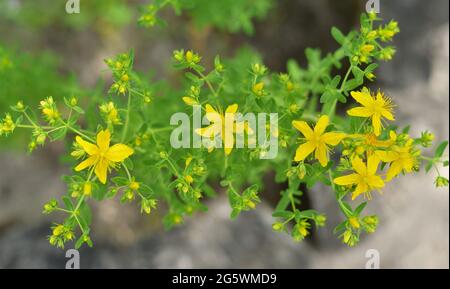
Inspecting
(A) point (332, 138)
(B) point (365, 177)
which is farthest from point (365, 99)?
(B) point (365, 177)

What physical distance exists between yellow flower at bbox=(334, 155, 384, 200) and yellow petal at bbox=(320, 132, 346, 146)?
4.4 inches

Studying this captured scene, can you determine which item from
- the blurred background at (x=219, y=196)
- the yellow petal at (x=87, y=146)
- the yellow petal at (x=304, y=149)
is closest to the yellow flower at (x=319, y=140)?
the yellow petal at (x=304, y=149)

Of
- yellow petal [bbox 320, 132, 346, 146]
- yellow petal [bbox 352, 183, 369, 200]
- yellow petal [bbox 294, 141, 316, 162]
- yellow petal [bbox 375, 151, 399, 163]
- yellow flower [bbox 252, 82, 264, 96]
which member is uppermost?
yellow flower [bbox 252, 82, 264, 96]

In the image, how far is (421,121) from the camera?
172 inches

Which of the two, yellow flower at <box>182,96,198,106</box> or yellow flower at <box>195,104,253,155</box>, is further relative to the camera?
yellow flower at <box>182,96,198,106</box>

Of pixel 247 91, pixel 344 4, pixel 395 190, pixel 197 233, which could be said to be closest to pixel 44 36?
pixel 197 233

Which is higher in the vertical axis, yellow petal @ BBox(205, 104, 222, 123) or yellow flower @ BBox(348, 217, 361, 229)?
yellow petal @ BBox(205, 104, 222, 123)

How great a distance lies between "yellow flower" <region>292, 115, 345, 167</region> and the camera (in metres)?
2.10

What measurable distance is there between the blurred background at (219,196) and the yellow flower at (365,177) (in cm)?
217

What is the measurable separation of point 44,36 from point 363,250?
4.08 meters

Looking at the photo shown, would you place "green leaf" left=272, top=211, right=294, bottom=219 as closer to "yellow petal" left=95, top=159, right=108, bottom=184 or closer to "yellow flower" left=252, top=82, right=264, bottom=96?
"yellow flower" left=252, top=82, right=264, bottom=96

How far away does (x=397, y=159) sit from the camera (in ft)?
6.99

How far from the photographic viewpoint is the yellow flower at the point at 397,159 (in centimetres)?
210

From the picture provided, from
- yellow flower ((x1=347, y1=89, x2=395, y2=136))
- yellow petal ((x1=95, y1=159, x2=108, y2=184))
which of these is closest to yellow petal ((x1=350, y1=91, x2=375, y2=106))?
yellow flower ((x1=347, y1=89, x2=395, y2=136))
